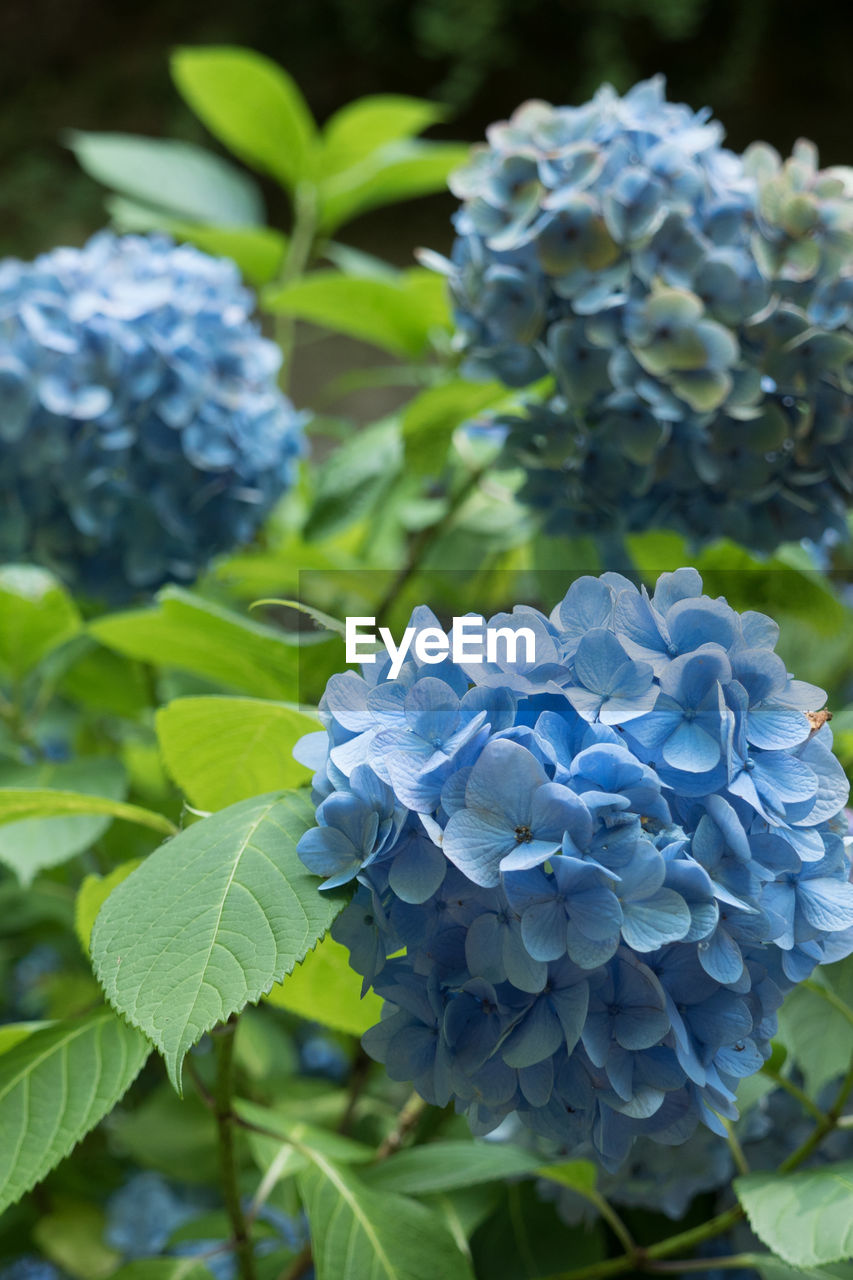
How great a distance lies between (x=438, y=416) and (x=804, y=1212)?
1.47 feet

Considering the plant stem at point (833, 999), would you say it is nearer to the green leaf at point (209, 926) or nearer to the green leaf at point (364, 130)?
the green leaf at point (209, 926)

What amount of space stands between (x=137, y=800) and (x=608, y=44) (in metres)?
1.95

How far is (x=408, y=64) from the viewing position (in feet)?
8.13

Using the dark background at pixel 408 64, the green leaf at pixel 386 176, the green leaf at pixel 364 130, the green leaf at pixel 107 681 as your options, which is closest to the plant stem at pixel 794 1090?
the green leaf at pixel 107 681

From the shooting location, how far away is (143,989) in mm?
301

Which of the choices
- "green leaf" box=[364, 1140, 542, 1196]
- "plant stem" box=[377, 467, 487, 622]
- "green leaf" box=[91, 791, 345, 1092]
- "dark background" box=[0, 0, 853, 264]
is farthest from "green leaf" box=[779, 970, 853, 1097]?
"dark background" box=[0, 0, 853, 264]

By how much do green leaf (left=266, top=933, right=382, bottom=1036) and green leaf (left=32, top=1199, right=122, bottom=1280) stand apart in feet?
1.26

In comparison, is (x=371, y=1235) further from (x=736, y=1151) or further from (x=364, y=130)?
(x=364, y=130)

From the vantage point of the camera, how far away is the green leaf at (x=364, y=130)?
3.24 feet

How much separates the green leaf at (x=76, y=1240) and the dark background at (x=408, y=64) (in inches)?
79.7

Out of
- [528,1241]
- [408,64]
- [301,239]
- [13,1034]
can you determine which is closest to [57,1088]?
[13,1034]

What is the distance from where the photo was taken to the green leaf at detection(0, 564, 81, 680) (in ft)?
2.42

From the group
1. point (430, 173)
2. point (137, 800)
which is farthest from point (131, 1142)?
point (430, 173)

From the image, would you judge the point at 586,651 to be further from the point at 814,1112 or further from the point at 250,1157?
the point at 250,1157
